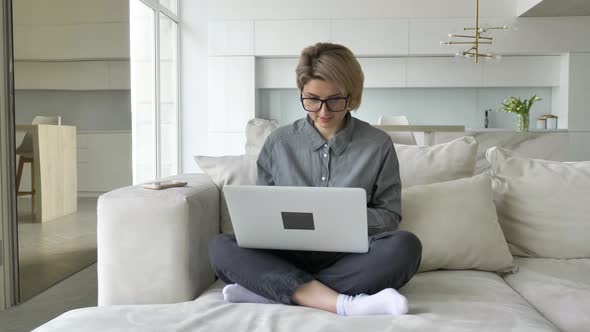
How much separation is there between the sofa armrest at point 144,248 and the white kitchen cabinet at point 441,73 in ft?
19.2

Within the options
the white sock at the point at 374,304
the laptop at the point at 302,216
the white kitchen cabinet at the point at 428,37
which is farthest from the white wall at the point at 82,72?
the white kitchen cabinet at the point at 428,37

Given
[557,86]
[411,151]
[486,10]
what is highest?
[486,10]

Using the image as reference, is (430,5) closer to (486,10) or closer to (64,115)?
(486,10)

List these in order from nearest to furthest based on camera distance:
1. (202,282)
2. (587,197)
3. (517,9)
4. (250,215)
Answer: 1. (250,215)
2. (202,282)
3. (587,197)
4. (517,9)

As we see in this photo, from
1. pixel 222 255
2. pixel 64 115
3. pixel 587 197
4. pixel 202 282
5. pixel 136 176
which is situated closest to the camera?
pixel 222 255

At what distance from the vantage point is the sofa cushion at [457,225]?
2.17 meters

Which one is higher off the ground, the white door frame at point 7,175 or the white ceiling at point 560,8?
the white ceiling at point 560,8

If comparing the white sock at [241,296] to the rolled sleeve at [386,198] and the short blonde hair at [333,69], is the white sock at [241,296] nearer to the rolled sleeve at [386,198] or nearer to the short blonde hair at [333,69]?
the rolled sleeve at [386,198]

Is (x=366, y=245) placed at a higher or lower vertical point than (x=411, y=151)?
lower

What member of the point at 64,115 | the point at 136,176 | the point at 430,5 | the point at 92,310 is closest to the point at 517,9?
the point at 430,5

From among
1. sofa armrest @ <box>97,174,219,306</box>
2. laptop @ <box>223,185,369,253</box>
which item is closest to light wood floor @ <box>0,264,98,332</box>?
sofa armrest @ <box>97,174,219,306</box>

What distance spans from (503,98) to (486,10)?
3.46 feet

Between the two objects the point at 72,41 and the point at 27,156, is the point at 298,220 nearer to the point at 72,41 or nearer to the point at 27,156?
the point at 27,156

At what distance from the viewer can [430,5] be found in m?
7.35
